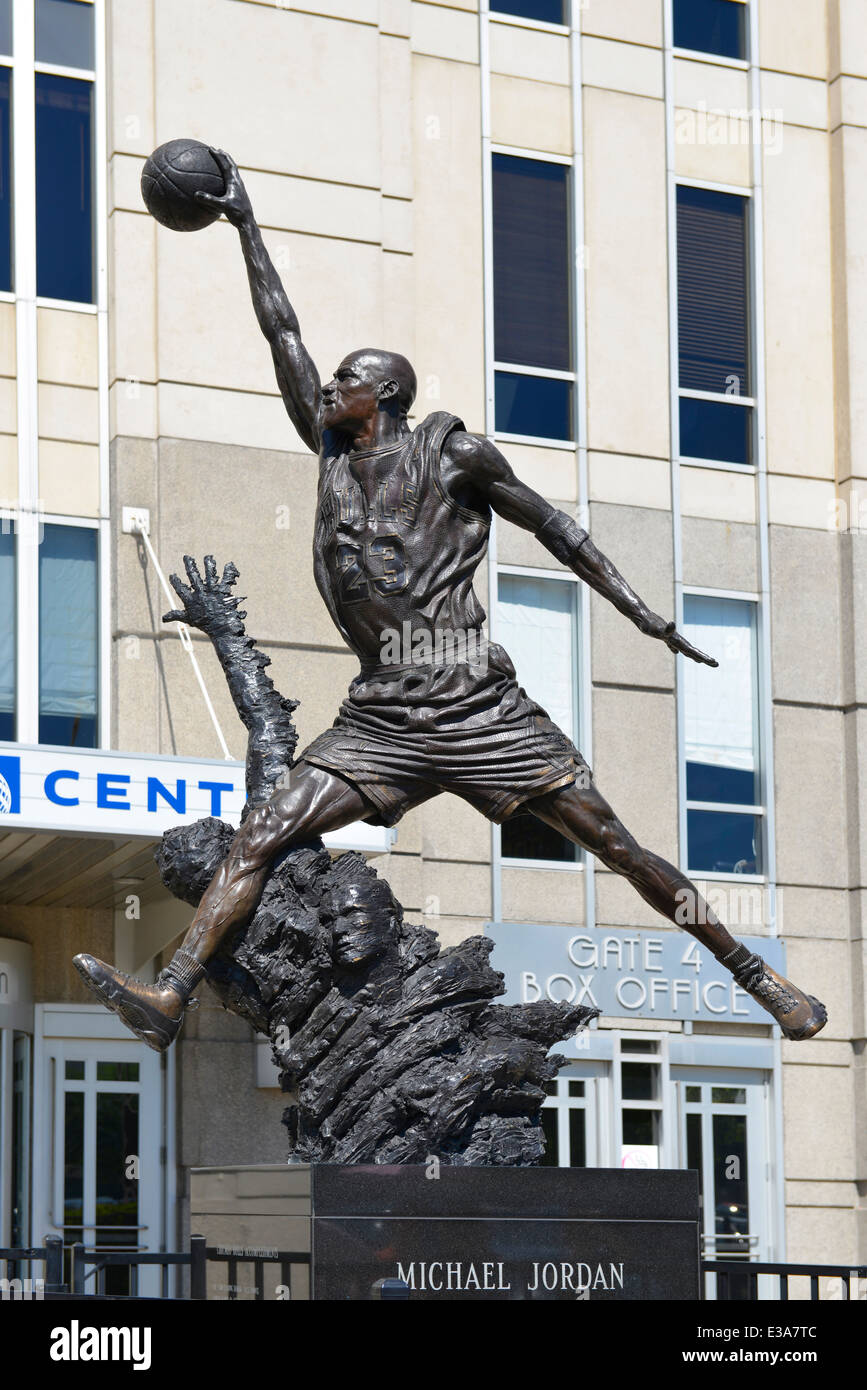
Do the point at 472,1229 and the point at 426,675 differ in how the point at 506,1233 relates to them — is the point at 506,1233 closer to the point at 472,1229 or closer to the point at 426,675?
the point at 472,1229

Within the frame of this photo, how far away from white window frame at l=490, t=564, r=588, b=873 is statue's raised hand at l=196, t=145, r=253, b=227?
9.02 m

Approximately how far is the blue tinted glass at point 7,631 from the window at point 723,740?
5684mm

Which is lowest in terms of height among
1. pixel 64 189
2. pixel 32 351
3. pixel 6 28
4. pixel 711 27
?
pixel 32 351

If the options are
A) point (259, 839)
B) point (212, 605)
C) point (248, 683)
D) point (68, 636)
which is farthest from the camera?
point (68, 636)

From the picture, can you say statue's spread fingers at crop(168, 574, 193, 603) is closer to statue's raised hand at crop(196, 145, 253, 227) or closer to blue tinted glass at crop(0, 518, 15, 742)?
statue's raised hand at crop(196, 145, 253, 227)

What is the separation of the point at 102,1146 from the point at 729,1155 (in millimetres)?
5245

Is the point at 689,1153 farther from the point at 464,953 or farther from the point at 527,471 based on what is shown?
the point at 464,953

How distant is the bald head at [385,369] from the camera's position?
7.55 metres

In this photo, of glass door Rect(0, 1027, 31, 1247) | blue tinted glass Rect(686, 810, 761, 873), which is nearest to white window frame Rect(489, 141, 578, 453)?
blue tinted glass Rect(686, 810, 761, 873)

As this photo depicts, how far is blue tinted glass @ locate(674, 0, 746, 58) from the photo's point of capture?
60.7 feet

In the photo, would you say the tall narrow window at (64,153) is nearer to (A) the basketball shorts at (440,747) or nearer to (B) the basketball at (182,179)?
(B) the basketball at (182,179)

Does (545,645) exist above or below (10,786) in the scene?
above

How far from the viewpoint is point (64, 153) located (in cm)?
1598

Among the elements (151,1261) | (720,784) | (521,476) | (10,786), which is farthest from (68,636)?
(151,1261)
